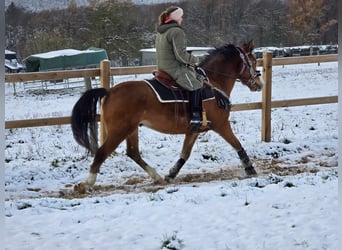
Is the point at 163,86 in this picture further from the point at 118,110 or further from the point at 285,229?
the point at 285,229

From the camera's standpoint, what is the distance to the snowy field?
3262 mm

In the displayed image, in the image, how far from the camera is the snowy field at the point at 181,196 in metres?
3.26

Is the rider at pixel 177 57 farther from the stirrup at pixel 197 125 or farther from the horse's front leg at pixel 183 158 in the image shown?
the horse's front leg at pixel 183 158

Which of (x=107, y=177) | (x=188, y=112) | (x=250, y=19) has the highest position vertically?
(x=250, y=19)

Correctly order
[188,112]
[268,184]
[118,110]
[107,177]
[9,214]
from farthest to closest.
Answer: [107,177] → [188,112] → [118,110] → [268,184] → [9,214]

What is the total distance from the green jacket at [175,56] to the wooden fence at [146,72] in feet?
4.46

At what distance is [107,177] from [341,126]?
174 inches

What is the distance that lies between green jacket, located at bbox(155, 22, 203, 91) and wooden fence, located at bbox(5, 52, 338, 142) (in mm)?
1359

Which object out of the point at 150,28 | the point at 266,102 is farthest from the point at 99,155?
the point at 150,28

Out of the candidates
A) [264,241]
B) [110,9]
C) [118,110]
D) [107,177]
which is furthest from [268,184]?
[110,9]

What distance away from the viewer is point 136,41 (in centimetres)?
1994

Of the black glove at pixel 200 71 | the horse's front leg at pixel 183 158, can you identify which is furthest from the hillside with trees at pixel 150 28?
the horse's front leg at pixel 183 158

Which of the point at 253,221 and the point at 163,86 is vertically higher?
the point at 163,86

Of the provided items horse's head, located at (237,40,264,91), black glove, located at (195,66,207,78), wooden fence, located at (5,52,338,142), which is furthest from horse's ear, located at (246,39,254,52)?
wooden fence, located at (5,52,338,142)
